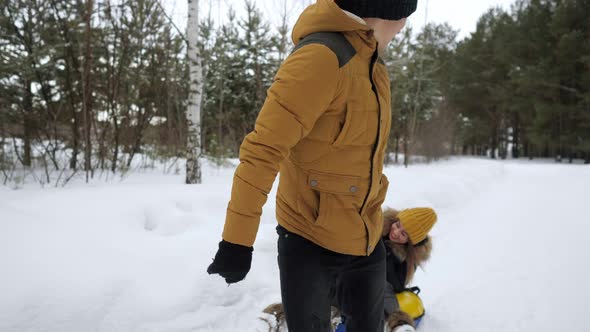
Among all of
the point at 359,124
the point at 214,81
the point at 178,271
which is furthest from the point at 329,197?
the point at 214,81

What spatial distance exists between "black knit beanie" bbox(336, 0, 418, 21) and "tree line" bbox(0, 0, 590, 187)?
4061 mm

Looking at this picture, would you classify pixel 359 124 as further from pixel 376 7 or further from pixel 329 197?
pixel 376 7

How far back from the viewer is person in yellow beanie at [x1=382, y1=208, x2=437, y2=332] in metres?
2.39

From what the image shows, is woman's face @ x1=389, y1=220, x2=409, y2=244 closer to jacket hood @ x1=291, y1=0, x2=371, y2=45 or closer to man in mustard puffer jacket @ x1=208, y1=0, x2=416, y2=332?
man in mustard puffer jacket @ x1=208, y1=0, x2=416, y2=332

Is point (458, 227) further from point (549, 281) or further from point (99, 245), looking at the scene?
point (99, 245)

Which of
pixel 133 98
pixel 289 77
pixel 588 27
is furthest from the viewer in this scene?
pixel 588 27

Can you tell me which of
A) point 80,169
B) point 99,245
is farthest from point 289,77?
point 80,169

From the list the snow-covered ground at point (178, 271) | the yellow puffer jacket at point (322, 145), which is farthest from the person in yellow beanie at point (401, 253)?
the yellow puffer jacket at point (322, 145)

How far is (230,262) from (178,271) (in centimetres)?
176

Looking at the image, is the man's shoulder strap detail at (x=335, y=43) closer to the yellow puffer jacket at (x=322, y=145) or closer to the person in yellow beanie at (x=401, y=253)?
the yellow puffer jacket at (x=322, y=145)

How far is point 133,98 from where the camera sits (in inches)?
236

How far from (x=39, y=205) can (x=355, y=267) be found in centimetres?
298

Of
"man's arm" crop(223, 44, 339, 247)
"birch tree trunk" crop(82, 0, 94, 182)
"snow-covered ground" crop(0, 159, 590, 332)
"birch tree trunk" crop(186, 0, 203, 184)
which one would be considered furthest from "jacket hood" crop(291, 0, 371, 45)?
"birch tree trunk" crop(82, 0, 94, 182)

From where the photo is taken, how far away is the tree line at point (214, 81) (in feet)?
16.5
